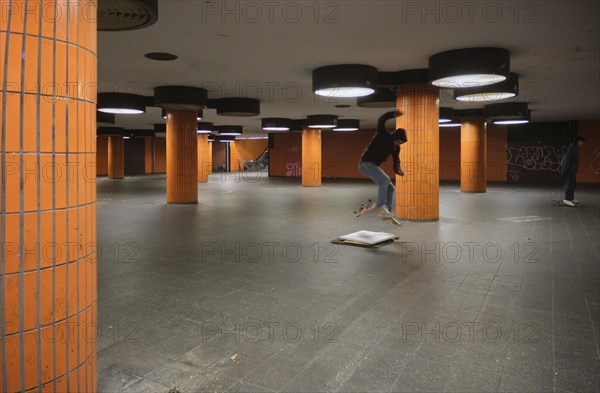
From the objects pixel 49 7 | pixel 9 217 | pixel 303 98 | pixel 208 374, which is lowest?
pixel 208 374

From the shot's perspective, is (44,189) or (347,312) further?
(347,312)

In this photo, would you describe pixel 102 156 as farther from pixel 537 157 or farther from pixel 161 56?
pixel 537 157

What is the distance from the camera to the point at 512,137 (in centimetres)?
2617

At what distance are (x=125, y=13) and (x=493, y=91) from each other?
26.3 ft

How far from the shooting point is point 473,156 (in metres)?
18.7

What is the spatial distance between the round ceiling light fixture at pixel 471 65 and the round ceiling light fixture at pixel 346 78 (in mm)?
1349

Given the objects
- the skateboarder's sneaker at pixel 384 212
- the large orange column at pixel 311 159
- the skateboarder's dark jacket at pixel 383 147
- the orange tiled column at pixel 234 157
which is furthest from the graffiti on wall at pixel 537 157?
the orange tiled column at pixel 234 157

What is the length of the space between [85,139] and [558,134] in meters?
27.5

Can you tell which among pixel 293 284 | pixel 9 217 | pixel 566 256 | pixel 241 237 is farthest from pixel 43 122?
pixel 566 256

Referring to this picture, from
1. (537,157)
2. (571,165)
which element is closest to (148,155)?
(537,157)

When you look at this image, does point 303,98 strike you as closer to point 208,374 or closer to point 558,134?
point 208,374

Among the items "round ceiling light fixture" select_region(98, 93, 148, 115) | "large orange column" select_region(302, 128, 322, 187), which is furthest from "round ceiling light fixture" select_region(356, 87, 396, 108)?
"large orange column" select_region(302, 128, 322, 187)

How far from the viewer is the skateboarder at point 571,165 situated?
40.7 ft

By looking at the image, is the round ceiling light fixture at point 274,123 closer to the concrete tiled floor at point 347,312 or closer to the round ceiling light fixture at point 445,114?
the round ceiling light fixture at point 445,114
